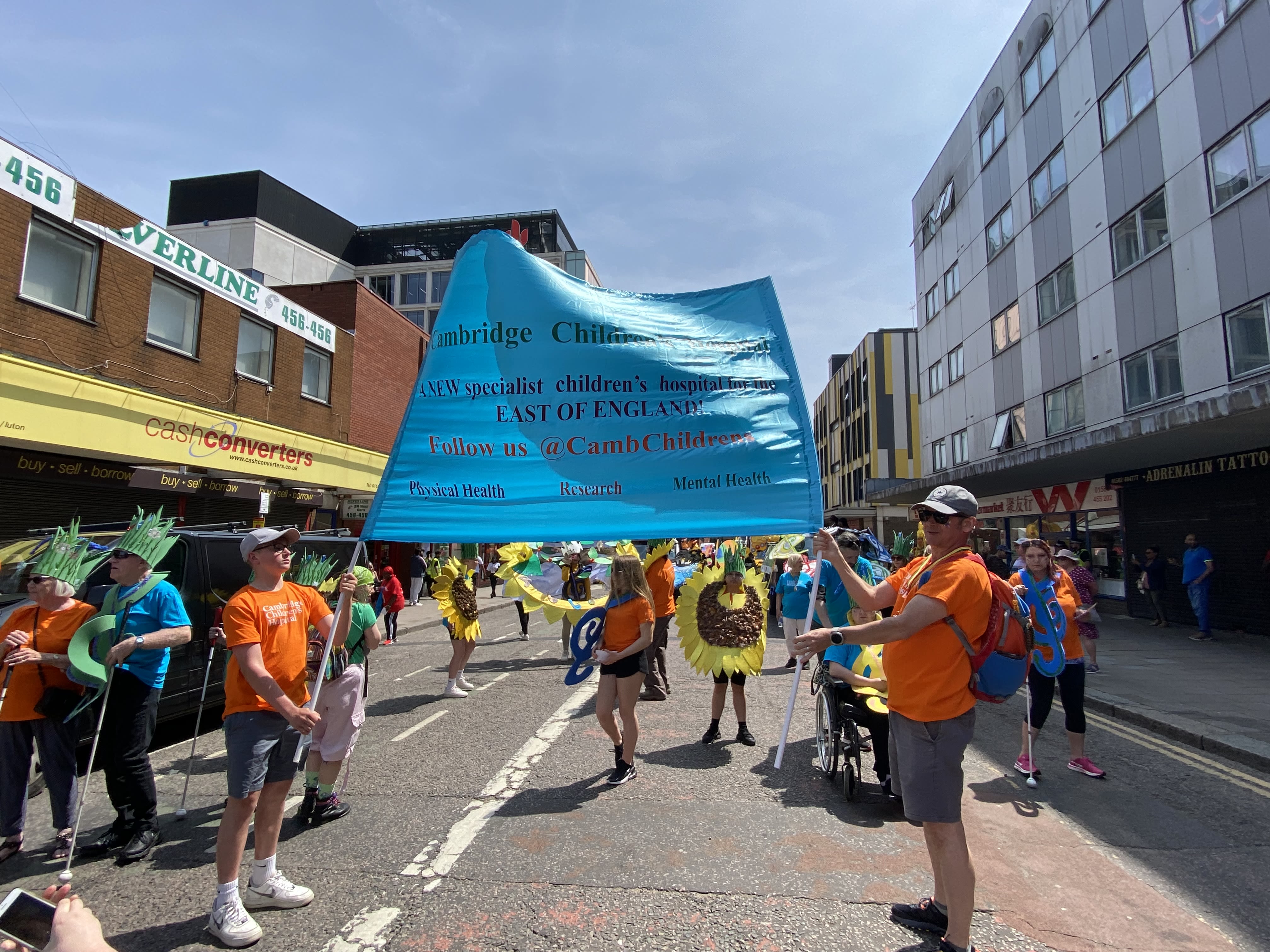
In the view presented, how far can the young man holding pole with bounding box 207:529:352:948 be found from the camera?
3090 mm

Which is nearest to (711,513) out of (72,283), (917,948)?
(917,948)

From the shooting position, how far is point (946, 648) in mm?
2980

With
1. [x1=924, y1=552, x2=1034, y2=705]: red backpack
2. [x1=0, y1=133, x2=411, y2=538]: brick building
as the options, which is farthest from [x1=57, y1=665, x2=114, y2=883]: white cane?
[x1=0, y1=133, x2=411, y2=538]: brick building

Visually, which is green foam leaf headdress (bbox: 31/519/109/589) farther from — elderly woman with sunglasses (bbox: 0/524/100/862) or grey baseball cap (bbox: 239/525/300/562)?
grey baseball cap (bbox: 239/525/300/562)

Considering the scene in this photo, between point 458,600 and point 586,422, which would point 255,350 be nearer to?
point 458,600

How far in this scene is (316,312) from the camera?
22.1m

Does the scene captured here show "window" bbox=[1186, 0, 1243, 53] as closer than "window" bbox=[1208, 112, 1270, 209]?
No

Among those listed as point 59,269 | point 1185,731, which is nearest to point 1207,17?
point 1185,731

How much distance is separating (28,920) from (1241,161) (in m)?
18.4

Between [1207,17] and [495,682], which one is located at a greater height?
[1207,17]

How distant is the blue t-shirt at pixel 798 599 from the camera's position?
24.4ft

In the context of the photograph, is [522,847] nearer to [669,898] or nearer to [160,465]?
[669,898]

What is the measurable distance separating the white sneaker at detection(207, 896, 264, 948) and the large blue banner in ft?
5.80

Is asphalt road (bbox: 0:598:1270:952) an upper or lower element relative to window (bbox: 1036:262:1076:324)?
lower
